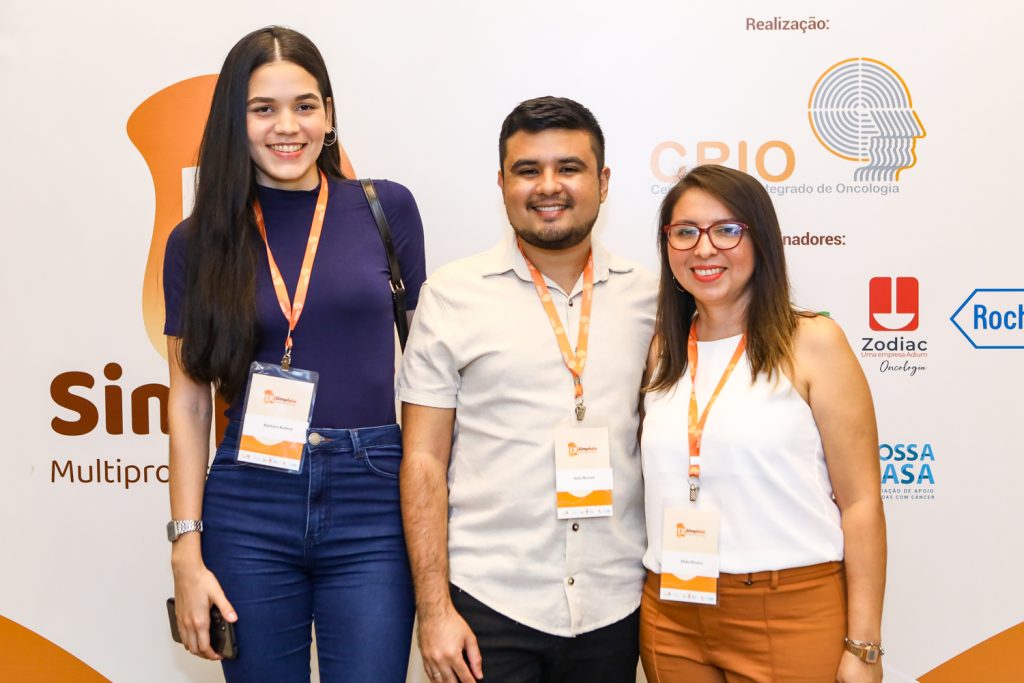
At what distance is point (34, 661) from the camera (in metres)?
2.93

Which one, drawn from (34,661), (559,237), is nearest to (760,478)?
(559,237)

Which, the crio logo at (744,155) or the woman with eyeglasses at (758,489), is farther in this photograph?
the crio logo at (744,155)

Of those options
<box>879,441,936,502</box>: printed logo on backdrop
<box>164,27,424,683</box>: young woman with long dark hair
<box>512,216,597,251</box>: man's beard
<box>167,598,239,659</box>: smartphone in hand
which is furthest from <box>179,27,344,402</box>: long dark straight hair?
<box>879,441,936,502</box>: printed logo on backdrop

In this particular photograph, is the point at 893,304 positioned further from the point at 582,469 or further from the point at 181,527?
the point at 181,527

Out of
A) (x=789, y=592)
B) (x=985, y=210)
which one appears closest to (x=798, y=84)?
(x=985, y=210)

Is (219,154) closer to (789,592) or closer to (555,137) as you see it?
(555,137)

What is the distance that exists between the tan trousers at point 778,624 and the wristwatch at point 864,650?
2cm

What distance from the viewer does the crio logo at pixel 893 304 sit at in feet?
9.30

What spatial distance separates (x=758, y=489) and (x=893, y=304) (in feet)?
4.75

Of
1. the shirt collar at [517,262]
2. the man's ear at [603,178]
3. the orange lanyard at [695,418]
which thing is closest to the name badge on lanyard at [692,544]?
the orange lanyard at [695,418]

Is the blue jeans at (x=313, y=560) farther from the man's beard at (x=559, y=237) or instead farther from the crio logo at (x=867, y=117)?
the crio logo at (x=867, y=117)

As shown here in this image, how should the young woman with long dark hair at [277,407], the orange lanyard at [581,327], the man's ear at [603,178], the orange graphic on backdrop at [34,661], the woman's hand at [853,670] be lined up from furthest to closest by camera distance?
the orange graphic on backdrop at [34,661] < the man's ear at [603,178] < the orange lanyard at [581,327] < the young woman with long dark hair at [277,407] < the woman's hand at [853,670]

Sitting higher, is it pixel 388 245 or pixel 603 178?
pixel 603 178

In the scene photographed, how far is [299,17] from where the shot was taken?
2803 millimetres
